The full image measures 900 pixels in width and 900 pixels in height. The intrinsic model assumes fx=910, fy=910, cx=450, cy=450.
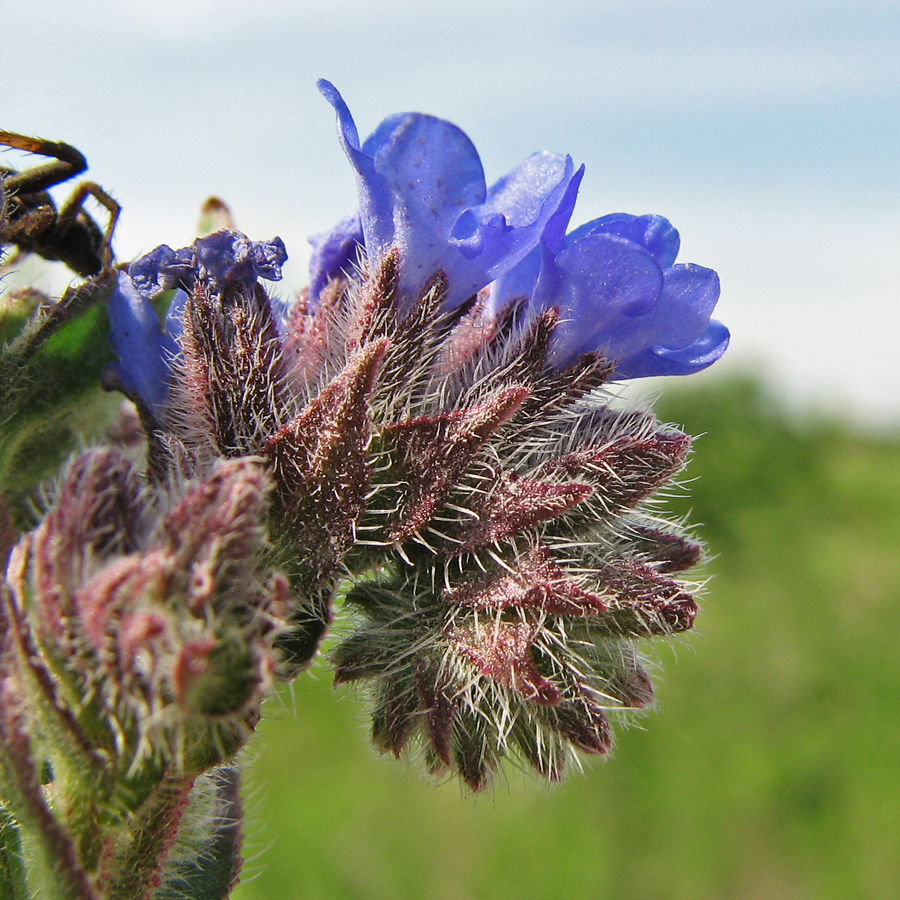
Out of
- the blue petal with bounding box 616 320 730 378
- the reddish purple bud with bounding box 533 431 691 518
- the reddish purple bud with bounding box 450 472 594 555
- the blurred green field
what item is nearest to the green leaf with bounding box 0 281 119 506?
the reddish purple bud with bounding box 450 472 594 555

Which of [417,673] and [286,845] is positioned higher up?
[417,673]

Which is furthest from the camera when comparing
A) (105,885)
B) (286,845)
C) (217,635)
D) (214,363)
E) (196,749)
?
(286,845)

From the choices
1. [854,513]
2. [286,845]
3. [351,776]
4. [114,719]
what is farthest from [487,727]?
[854,513]

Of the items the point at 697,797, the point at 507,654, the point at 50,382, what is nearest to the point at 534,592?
the point at 507,654

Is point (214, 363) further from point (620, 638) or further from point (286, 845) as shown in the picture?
point (286, 845)

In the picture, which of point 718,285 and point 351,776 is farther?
point 351,776

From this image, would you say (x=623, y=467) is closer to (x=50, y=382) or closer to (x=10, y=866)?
(x=50, y=382)

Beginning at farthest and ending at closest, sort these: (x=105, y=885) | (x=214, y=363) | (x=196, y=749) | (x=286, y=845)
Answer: (x=286, y=845) → (x=214, y=363) → (x=105, y=885) → (x=196, y=749)
